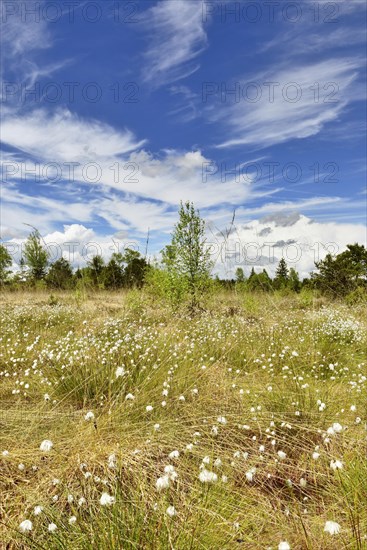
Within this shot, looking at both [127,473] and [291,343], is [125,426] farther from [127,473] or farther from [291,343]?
[291,343]

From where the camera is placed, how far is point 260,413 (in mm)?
3443

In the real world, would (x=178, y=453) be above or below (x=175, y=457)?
above

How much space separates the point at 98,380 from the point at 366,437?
9.93 ft

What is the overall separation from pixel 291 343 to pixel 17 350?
17.6 ft

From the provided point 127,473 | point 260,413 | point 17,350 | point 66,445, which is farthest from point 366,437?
point 17,350

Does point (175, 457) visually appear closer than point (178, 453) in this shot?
No

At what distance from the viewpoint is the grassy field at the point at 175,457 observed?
1955mm

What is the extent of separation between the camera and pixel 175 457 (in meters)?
2.78

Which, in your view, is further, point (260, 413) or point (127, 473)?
point (260, 413)

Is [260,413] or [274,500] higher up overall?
[260,413]

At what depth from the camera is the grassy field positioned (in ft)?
6.41

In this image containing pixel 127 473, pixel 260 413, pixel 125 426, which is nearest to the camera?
pixel 127 473

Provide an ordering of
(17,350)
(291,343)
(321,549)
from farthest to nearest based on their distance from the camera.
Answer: (291,343) → (17,350) → (321,549)

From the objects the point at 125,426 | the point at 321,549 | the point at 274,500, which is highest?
the point at 125,426
